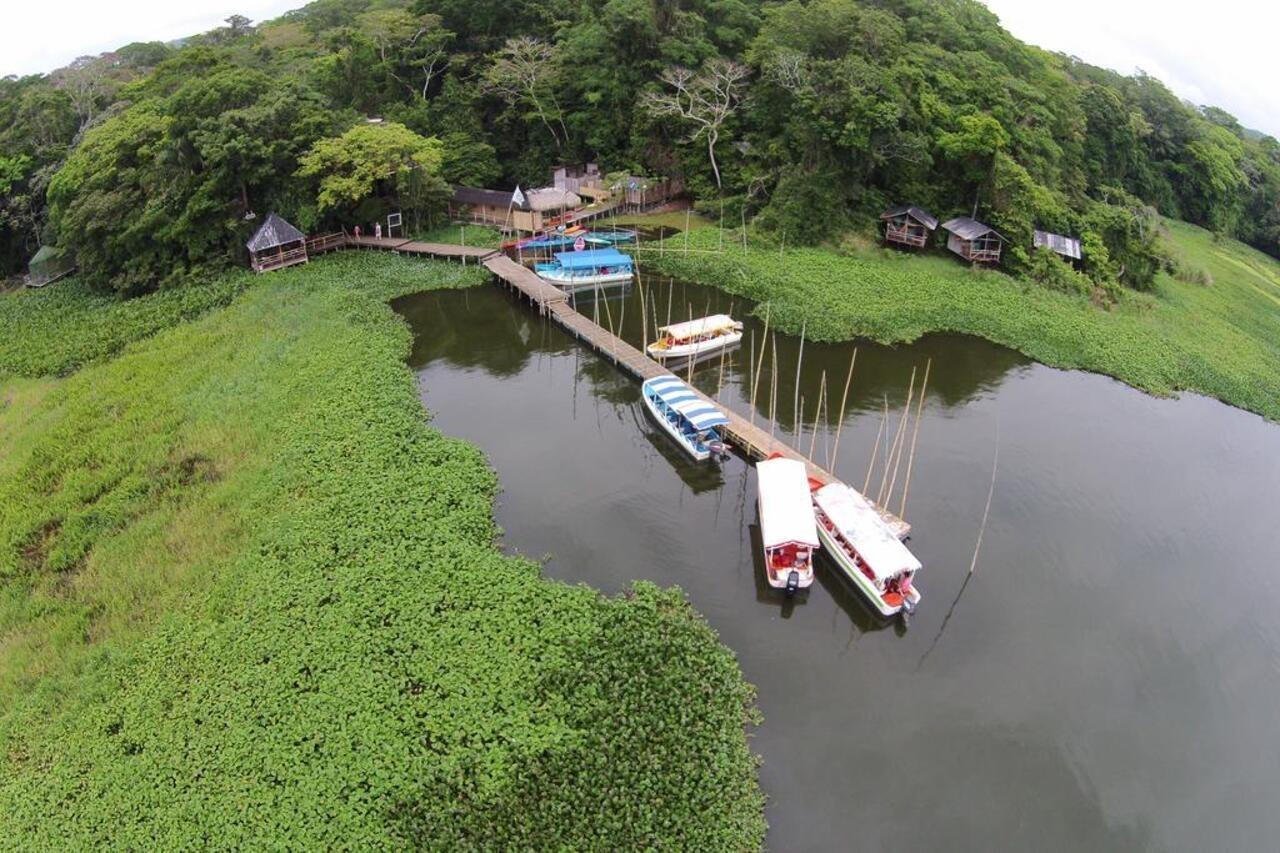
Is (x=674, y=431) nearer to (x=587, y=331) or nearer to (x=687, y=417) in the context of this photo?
(x=687, y=417)

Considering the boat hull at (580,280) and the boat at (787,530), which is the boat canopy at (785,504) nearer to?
the boat at (787,530)

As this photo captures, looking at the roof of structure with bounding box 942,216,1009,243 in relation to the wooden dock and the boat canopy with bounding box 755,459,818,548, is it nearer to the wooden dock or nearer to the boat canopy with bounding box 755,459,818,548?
the wooden dock

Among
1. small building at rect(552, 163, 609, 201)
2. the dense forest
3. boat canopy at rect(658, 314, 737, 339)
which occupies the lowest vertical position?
boat canopy at rect(658, 314, 737, 339)

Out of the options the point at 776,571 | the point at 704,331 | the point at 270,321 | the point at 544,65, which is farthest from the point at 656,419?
the point at 544,65

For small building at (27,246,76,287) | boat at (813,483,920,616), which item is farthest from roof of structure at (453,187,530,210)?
boat at (813,483,920,616)

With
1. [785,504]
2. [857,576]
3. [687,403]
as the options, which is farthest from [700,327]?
[857,576]

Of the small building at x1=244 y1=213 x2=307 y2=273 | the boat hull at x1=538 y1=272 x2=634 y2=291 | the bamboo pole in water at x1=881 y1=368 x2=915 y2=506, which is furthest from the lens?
the small building at x1=244 y1=213 x2=307 y2=273

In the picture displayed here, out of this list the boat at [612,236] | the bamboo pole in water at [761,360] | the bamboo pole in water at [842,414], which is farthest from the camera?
the boat at [612,236]

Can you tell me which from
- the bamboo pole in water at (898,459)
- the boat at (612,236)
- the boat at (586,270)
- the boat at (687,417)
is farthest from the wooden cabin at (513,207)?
the bamboo pole in water at (898,459)
